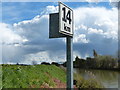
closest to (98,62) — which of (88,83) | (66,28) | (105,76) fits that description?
(105,76)

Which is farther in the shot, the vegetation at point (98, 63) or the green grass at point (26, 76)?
the vegetation at point (98, 63)

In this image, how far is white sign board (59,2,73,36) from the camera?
329 cm

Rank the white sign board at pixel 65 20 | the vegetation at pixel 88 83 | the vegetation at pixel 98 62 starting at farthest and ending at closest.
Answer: the vegetation at pixel 98 62, the vegetation at pixel 88 83, the white sign board at pixel 65 20

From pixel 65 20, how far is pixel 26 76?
245 cm

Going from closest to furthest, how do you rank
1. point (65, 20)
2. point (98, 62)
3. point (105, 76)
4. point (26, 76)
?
point (65, 20) → point (26, 76) → point (105, 76) → point (98, 62)

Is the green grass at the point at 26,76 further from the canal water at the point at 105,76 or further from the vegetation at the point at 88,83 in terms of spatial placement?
the canal water at the point at 105,76

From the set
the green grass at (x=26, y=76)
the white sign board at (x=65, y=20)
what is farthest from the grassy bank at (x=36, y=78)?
the white sign board at (x=65, y=20)

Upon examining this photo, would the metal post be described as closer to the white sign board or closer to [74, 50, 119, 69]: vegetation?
the white sign board

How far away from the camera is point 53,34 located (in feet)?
11.9

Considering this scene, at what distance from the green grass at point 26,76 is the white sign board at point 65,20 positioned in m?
2.09

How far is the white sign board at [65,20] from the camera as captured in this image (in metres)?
3.29

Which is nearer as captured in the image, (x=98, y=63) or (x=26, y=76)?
(x=26, y=76)

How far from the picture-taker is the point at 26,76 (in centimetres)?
539

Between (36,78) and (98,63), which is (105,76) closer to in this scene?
(98,63)
